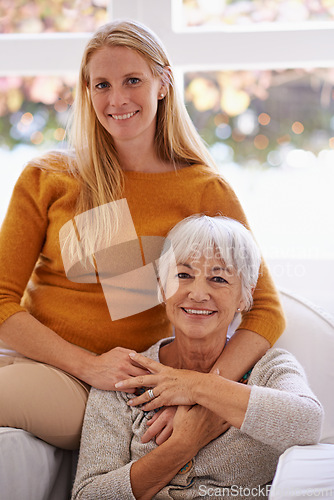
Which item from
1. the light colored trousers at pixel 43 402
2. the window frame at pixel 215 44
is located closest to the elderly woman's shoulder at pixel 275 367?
the light colored trousers at pixel 43 402

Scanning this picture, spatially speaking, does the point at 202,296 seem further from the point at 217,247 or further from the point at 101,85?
the point at 101,85

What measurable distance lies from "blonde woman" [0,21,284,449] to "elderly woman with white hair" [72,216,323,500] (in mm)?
82

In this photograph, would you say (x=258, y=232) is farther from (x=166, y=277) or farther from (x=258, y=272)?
(x=166, y=277)

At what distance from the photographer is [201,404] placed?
1.32 meters

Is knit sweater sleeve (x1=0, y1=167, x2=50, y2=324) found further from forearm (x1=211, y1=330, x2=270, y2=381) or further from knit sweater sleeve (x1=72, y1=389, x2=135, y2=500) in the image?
forearm (x1=211, y1=330, x2=270, y2=381)

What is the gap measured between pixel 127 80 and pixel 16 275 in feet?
2.09

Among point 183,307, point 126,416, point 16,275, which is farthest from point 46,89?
point 126,416

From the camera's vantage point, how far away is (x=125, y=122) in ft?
5.16

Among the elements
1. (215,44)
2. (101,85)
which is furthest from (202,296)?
(215,44)

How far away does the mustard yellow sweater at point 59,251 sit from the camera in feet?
5.16

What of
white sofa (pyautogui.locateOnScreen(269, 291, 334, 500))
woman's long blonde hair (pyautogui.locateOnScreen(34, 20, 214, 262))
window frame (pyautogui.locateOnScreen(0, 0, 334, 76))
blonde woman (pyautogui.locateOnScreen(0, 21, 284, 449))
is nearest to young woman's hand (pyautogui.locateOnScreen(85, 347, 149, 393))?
blonde woman (pyautogui.locateOnScreen(0, 21, 284, 449))

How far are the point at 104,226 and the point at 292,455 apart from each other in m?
0.80

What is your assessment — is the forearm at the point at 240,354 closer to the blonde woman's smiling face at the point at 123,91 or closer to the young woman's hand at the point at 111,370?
the young woman's hand at the point at 111,370

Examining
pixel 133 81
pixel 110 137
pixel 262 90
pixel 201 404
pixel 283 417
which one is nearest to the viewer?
pixel 283 417
